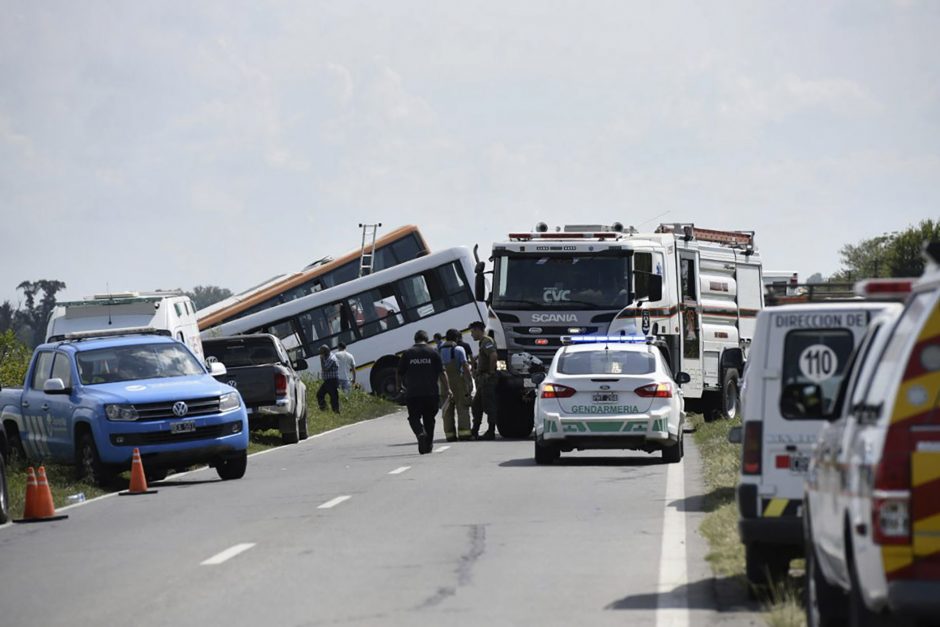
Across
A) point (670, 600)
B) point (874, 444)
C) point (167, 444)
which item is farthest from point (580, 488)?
point (874, 444)

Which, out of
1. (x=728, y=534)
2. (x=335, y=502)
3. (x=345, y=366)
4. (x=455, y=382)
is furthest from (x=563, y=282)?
(x=728, y=534)

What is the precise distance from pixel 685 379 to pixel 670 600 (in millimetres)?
14936

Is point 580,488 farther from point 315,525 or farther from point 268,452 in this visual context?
point 268,452

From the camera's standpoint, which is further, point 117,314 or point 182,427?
point 117,314

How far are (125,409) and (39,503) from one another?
362cm

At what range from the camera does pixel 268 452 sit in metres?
28.9

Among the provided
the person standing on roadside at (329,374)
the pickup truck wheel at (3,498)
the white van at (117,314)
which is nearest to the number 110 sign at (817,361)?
the pickup truck wheel at (3,498)

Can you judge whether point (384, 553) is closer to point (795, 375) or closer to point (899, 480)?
point (795, 375)

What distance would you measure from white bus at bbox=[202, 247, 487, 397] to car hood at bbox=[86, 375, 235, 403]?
949 inches

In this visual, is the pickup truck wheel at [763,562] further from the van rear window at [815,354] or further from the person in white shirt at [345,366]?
the person in white shirt at [345,366]

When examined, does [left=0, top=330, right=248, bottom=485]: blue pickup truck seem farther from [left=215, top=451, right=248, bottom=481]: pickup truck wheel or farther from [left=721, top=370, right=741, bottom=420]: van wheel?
[left=721, top=370, right=741, bottom=420]: van wheel

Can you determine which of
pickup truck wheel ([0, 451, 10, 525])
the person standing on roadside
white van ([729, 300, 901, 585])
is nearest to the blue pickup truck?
pickup truck wheel ([0, 451, 10, 525])

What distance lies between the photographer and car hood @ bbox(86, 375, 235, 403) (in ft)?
70.8

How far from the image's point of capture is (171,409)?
21625 mm
